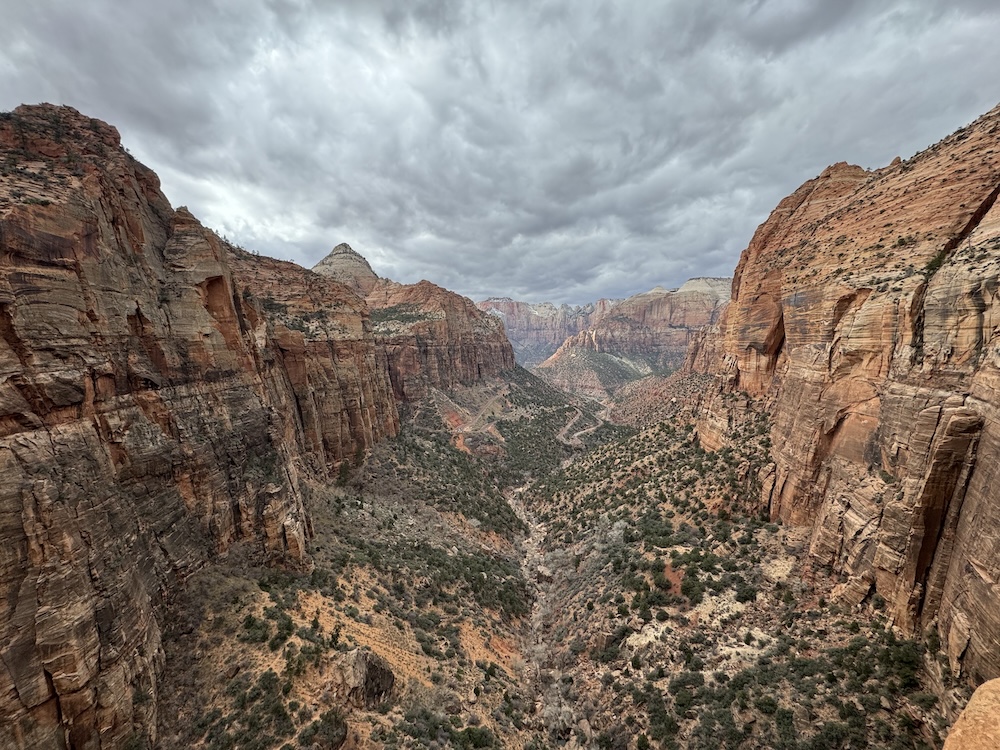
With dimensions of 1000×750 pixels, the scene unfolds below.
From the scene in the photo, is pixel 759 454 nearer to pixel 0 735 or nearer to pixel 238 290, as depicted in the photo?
pixel 0 735

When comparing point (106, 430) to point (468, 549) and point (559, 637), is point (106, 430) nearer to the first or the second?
→ point (468, 549)

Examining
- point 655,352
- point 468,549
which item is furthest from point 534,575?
point 655,352

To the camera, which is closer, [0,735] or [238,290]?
[0,735]

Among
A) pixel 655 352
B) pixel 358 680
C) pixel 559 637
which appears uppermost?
pixel 655 352

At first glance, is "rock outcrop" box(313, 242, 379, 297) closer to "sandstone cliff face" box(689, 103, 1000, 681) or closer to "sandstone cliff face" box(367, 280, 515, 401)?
"sandstone cliff face" box(367, 280, 515, 401)

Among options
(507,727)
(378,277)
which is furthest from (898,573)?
(378,277)

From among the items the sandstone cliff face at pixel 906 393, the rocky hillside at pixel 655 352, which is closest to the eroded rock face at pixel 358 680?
the sandstone cliff face at pixel 906 393
